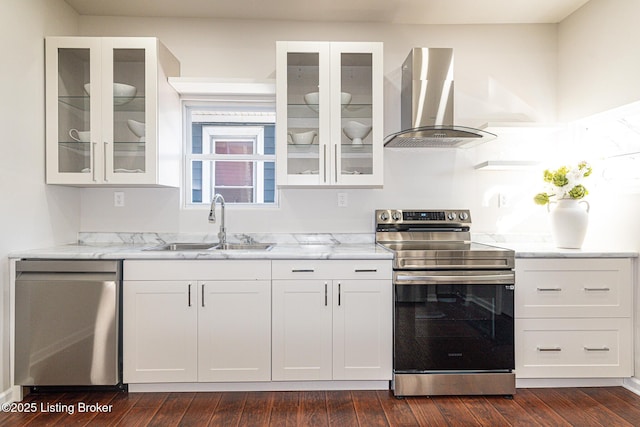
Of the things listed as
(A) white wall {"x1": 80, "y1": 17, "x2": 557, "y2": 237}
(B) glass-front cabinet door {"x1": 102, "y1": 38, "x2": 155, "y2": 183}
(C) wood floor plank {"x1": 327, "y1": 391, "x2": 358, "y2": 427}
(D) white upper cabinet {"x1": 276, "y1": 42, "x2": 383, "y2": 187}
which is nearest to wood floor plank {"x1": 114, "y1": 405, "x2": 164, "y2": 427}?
(C) wood floor plank {"x1": 327, "y1": 391, "x2": 358, "y2": 427}

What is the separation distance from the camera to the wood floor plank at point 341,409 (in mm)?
2076

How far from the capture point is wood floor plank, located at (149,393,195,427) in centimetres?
207

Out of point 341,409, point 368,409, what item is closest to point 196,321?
point 341,409

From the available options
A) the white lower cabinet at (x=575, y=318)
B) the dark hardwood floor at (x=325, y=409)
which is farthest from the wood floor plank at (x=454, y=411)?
the white lower cabinet at (x=575, y=318)

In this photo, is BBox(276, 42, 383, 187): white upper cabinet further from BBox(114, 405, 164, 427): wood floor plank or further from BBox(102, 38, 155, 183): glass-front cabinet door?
BBox(114, 405, 164, 427): wood floor plank

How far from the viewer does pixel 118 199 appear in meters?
2.96

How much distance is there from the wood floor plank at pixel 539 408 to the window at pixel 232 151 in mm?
2096

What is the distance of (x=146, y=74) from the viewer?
100 inches

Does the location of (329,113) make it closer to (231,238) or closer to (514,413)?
(231,238)

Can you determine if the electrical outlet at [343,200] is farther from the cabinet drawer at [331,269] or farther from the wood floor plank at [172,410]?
the wood floor plank at [172,410]

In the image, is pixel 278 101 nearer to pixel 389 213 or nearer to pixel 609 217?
pixel 389 213

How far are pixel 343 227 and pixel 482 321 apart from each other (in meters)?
1.16

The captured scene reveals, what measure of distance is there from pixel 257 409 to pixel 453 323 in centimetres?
123

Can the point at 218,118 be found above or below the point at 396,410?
above
